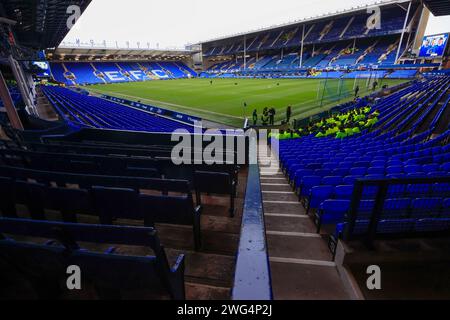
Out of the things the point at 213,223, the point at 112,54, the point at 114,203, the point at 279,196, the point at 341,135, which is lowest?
the point at 279,196

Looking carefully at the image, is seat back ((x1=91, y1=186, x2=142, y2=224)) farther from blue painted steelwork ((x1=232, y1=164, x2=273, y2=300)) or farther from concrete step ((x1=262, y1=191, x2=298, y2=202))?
concrete step ((x1=262, y1=191, x2=298, y2=202))

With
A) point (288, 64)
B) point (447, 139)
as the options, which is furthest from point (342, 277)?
point (288, 64)

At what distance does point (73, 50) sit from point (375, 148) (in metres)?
74.0

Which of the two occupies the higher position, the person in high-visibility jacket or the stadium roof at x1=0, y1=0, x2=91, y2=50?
the stadium roof at x1=0, y1=0, x2=91, y2=50

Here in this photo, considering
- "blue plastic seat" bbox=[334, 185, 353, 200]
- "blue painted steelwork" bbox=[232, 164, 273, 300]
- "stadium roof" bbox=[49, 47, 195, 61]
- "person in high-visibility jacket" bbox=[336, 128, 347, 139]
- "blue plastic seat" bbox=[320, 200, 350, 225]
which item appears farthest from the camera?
"stadium roof" bbox=[49, 47, 195, 61]

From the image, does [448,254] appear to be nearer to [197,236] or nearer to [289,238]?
[289,238]

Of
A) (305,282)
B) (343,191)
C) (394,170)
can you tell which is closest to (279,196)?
(343,191)

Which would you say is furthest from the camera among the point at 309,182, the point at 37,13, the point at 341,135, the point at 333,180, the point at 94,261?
the point at 37,13

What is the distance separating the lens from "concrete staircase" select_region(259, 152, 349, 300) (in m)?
2.58

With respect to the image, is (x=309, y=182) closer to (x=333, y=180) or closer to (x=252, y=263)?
(x=333, y=180)

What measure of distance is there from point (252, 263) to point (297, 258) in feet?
4.54

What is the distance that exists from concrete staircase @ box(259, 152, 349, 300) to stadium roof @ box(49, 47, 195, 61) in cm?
6984

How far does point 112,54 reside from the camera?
7088cm

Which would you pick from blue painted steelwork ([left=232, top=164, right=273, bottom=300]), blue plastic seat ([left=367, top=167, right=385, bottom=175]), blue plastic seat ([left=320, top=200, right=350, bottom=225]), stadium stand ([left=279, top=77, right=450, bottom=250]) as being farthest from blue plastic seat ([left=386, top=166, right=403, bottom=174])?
blue painted steelwork ([left=232, top=164, right=273, bottom=300])
